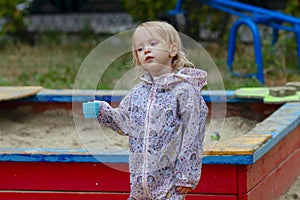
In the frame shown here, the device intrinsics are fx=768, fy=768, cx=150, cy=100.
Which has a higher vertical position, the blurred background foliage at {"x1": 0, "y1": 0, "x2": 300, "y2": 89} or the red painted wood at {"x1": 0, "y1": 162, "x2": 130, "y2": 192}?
the red painted wood at {"x1": 0, "y1": 162, "x2": 130, "y2": 192}

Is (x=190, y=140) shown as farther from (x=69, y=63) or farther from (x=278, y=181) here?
(x=69, y=63)

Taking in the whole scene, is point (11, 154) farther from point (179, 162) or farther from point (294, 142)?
point (294, 142)

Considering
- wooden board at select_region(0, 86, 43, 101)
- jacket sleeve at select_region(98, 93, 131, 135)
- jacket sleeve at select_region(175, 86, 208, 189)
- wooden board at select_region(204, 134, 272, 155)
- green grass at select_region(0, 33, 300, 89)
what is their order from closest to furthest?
jacket sleeve at select_region(175, 86, 208, 189), jacket sleeve at select_region(98, 93, 131, 135), wooden board at select_region(204, 134, 272, 155), wooden board at select_region(0, 86, 43, 101), green grass at select_region(0, 33, 300, 89)

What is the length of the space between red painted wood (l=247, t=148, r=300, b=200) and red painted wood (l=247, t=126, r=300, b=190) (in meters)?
0.03

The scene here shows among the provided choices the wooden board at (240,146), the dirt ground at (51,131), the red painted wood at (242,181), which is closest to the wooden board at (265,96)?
the dirt ground at (51,131)

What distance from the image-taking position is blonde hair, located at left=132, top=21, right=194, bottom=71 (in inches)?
107

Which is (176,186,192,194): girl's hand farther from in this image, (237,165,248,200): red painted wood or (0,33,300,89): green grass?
(0,33,300,89): green grass

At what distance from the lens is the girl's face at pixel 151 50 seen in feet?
8.88

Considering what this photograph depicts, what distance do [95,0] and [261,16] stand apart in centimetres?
401

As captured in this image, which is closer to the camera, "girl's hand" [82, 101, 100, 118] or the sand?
"girl's hand" [82, 101, 100, 118]

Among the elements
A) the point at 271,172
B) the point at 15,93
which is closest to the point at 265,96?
the point at 271,172

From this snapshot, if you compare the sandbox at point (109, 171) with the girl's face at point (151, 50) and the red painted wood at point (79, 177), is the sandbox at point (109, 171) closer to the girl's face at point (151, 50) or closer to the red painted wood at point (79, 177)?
the red painted wood at point (79, 177)

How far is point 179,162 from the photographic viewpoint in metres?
2.64

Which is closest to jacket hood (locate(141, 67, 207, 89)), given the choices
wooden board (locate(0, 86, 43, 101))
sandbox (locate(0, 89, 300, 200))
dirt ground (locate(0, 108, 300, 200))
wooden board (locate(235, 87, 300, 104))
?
sandbox (locate(0, 89, 300, 200))
